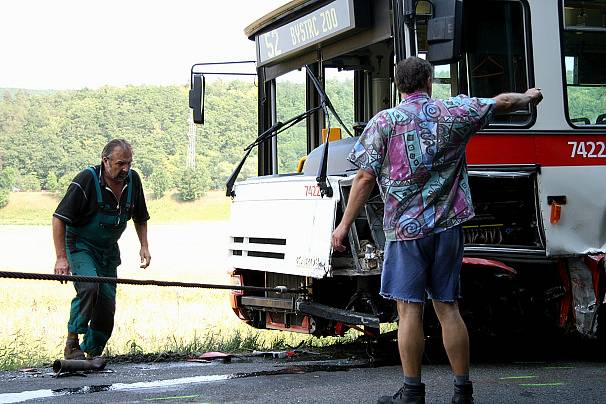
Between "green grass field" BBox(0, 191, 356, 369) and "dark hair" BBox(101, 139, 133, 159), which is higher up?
"dark hair" BBox(101, 139, 133, 159)

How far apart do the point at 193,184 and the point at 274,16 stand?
35.6 metres

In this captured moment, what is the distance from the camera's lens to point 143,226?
9305mm

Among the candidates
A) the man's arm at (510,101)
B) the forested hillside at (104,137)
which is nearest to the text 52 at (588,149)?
the man's arm at (510,101)

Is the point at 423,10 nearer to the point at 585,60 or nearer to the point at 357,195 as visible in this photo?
the point at 585,60

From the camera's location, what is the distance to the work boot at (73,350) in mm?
8828

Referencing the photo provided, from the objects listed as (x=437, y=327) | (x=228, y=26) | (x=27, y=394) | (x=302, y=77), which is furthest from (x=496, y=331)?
(x=228, y=26)

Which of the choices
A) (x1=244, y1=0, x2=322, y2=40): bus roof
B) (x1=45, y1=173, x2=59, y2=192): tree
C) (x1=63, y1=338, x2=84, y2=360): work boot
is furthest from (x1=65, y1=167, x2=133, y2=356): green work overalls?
(x1=45, y1=173, x2=59, y2=192): tree

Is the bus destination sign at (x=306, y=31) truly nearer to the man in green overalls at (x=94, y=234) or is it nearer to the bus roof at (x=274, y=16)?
the bus roof at (x=274, y=16)

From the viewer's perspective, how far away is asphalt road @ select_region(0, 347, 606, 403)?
6.73 metres

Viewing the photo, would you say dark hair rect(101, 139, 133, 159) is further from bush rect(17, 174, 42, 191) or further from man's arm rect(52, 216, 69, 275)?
bush rect(17, 174, 42, 191)

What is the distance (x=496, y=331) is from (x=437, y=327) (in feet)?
1.67

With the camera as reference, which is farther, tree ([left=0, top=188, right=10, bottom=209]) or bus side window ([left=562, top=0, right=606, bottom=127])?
tree ([left=0, top=188, right=10, bottom=209])

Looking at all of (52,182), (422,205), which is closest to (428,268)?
(422,205)

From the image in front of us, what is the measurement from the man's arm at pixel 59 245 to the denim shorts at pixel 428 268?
3.43m
